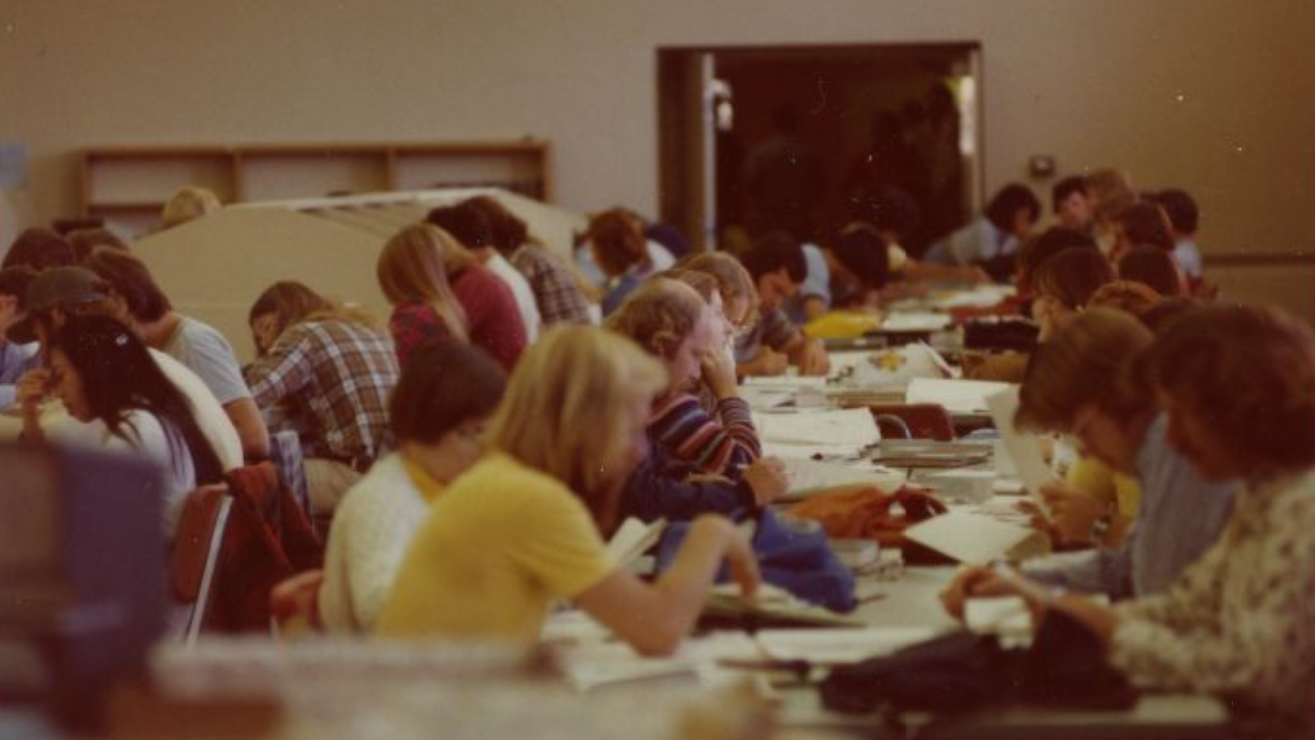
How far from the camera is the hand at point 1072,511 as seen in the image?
4.18m

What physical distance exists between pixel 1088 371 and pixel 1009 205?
10.2 meters

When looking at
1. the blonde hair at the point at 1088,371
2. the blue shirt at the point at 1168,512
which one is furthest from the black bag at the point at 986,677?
the blonde hair at the point at 1088,371

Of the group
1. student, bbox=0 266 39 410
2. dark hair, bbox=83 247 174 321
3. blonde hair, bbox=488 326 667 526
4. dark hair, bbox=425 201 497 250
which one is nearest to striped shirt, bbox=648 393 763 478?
blonde hair, bbox=488 326 667 526

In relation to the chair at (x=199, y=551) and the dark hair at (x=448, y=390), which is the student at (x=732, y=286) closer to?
the chair at (x=199, y=551)

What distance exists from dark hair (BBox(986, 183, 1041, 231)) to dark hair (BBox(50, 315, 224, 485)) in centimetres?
914

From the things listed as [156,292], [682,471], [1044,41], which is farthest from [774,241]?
[1044,41]

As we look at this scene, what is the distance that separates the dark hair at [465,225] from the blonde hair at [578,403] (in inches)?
227

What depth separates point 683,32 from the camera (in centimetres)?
1526

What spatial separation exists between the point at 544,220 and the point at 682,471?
25.0 feet

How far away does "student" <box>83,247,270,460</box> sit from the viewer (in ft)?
20.5

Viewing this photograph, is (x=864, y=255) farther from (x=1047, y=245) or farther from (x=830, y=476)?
(x=830, y=476)

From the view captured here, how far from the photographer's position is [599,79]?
15188 millimetres

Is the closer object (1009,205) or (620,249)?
(620,249)

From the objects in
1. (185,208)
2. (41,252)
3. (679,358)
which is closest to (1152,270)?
(679,358)
